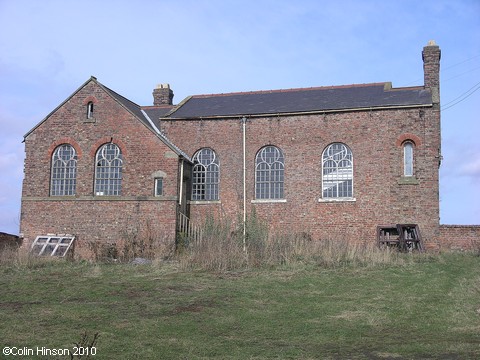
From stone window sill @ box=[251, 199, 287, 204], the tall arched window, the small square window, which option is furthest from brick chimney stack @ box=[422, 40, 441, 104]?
the small square window

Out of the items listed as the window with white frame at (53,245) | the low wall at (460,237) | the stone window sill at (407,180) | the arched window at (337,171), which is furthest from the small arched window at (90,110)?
the low wall at (460,237)

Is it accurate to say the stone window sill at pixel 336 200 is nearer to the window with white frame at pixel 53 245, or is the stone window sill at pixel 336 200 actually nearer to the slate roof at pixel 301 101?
the slate roof at pixel 301 101

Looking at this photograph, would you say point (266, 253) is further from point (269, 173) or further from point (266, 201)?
point (269, 173)

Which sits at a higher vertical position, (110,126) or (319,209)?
(110,126)

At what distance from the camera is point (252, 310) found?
1330cm

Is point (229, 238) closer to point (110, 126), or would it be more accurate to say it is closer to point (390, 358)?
point (110, 126)

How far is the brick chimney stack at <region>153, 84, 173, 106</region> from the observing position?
32625 mm

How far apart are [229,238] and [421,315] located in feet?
32.8

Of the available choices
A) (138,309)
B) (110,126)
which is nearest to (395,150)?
(110,126)

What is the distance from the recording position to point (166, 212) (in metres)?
24.0

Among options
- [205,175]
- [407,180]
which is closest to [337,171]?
[407,180]

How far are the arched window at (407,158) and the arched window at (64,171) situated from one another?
14533 mm

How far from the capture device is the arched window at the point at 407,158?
24.6m

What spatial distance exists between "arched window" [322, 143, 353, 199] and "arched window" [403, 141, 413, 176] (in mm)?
2271
